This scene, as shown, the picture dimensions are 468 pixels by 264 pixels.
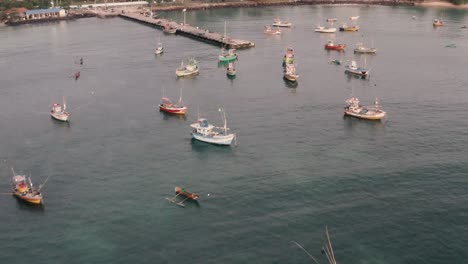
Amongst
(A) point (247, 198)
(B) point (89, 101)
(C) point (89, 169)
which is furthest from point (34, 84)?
(A) point (247, 198)

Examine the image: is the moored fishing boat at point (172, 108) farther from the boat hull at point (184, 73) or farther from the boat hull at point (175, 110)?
the boat hull at point (184, 73)

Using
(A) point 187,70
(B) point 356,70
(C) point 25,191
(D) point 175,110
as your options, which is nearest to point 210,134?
(D) point 175,110

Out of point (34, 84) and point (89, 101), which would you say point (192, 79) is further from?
point (34, 84)

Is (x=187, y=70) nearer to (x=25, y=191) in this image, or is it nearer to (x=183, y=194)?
(x=183, y=194)

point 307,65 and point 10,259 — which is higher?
point 307,65

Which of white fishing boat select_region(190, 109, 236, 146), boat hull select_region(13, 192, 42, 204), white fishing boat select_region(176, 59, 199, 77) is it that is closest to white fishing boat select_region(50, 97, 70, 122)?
white fishing boat select_region(190, 109, 236, 146)

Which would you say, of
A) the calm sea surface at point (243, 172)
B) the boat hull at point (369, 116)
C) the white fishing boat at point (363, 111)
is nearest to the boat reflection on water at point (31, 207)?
the calm sea surface at point (243, 172)

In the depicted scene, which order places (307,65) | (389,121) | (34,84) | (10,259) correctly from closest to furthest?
(10,259), (389,121), (34,84), (307,65)
